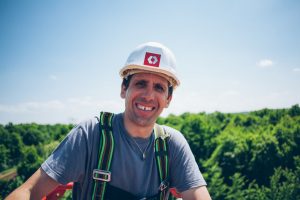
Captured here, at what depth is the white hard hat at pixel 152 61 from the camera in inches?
98.8

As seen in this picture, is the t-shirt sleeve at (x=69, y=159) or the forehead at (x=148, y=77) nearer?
the t-shirt sleeve at (x=69, y=159)

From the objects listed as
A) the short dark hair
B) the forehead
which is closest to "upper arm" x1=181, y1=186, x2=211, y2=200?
the short dark hair

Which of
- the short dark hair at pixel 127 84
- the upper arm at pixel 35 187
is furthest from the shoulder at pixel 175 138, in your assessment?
the upper arm at pixel 35 187

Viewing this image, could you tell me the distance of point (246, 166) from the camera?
2372cm

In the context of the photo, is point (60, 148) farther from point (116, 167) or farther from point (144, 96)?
point (144, 96)

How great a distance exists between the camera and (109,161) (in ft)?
7.52

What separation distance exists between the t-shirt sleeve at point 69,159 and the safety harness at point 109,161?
15 cm

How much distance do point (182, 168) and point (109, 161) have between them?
779 mm

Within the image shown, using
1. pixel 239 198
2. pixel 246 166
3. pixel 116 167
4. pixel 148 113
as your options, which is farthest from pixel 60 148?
pixel 246 166

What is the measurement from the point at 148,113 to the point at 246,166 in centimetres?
2395

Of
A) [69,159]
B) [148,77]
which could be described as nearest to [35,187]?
[69,159]

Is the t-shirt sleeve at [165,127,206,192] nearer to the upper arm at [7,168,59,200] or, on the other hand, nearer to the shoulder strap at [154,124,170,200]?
the shoulder strap at [154,124,170,200]

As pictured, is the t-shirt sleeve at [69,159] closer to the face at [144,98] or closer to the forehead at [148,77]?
the face at [144,98]

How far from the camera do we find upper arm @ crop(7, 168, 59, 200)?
1862 mm
